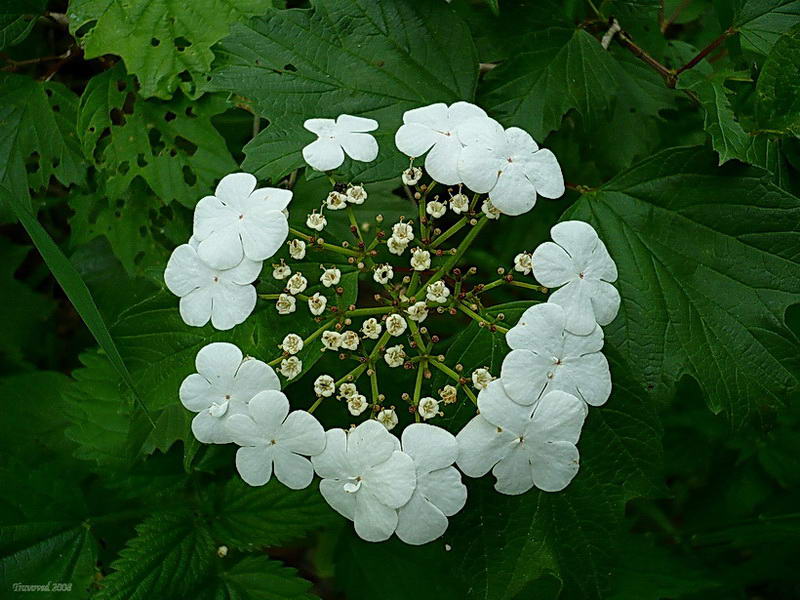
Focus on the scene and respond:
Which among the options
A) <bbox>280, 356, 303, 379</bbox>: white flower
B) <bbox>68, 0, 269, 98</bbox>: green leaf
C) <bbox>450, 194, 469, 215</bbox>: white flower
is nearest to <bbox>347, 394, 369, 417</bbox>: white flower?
<bbox>280, 356, 303, 379</bbox>: white flower

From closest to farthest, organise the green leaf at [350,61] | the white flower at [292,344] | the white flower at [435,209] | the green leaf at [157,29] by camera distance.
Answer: the white flower at [292,344], the white flower at [435,209], the green leaf at [350,61], the green leaf at [157,29]

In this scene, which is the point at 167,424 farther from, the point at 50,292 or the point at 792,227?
the point at 792,227

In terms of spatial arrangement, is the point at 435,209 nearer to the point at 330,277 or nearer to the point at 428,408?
the point at 330,277

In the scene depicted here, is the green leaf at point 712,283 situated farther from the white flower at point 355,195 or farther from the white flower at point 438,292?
the white flower at point 355,195

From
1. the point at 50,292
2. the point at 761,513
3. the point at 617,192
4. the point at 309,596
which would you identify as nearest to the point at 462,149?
the point at 617,192

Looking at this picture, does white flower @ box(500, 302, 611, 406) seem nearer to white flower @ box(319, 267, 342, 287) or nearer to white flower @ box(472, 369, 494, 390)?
white flower @ box(472, 369, 494, 390)

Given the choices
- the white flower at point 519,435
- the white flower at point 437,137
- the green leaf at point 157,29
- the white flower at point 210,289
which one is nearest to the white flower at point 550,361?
the white flower at point 519,435

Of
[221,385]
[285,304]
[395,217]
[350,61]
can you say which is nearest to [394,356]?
[285,304]
